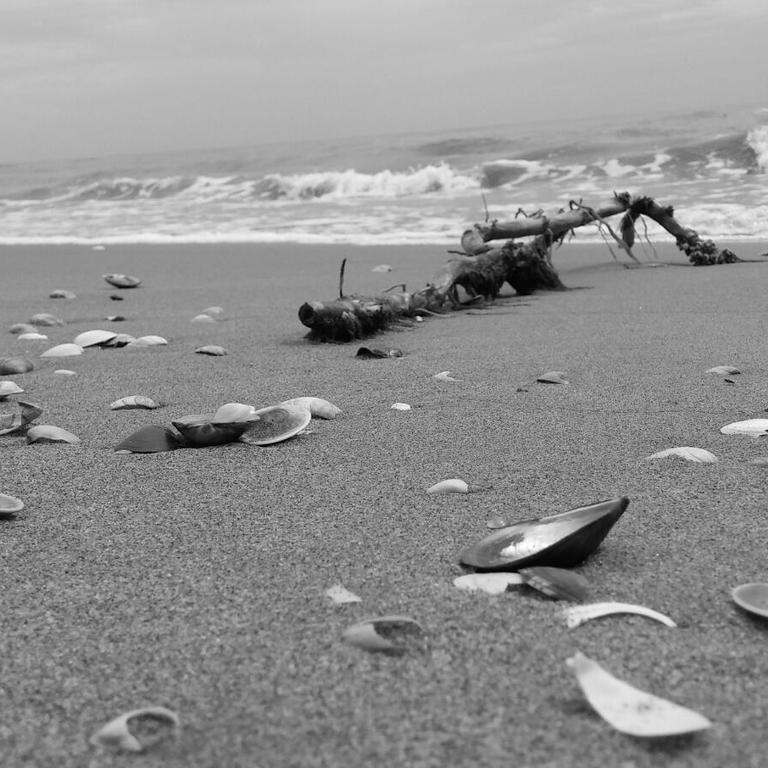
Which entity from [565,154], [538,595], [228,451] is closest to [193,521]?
[228,451]

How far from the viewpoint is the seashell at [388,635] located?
1.45 meters

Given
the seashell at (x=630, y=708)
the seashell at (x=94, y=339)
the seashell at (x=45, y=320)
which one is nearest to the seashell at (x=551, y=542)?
the seashell at (x=630, y=708)

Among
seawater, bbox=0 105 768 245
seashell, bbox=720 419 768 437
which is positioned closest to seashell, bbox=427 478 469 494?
seashell, bbox=720 419 768 437

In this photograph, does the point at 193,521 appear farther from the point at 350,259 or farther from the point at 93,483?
the point at 350,259

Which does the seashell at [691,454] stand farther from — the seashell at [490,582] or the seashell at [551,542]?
the seashell at [490,582]

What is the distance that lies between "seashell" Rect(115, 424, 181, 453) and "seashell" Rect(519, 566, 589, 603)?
135cm

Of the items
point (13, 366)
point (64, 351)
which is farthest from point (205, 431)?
point (64, 351)

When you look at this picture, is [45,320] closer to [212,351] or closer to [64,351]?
[64,351]

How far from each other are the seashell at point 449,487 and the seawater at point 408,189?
26.6 ft

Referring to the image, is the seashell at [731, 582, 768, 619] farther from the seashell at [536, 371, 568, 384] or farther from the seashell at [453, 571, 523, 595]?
the seashell at [536, 371, 568, 384]

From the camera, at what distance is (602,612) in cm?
154

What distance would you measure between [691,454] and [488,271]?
406 cm

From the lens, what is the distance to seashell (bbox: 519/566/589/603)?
63.3 inches

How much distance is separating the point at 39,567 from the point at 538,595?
3.14ft
